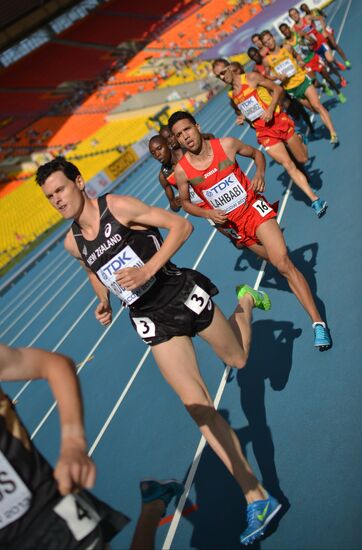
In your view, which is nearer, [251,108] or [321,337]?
[321,337]

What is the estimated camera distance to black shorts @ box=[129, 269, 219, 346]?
9.41ft

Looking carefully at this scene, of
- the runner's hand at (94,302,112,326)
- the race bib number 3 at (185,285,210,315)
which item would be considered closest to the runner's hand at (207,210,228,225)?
the race bib number 3 at (185,285,210,315)

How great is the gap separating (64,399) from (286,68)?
7.96 meters

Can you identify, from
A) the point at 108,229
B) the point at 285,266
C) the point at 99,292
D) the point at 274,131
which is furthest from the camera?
the point at 274,131

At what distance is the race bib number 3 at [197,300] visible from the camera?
113 inches

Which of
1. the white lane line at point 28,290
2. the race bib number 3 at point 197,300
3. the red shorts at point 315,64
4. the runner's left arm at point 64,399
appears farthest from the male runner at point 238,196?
the white lane line at point 28,290

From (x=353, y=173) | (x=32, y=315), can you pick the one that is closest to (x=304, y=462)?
(x=353, y=173)

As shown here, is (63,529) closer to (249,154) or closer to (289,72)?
(249,154)

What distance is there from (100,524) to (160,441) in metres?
2.48

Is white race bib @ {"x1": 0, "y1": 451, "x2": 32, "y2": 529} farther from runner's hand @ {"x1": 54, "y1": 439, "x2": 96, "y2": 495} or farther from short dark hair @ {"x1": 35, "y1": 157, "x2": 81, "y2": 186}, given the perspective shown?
short dark hair @ {"x1": 35, "y1": 157, "x2": 81, "y2": 186}

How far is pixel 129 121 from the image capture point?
32438 millimetres

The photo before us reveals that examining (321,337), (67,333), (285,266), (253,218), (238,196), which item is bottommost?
(321,337)

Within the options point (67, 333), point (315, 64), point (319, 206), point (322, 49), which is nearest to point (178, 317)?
point (319, 206)

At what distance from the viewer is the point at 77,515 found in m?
1.63
